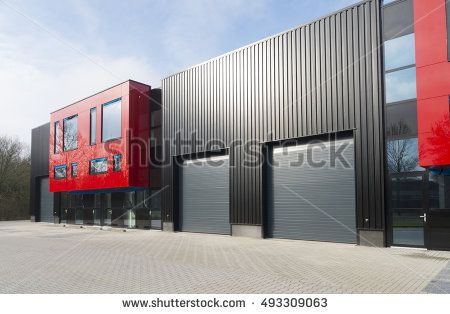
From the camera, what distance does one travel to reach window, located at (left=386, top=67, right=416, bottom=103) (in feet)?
46.0

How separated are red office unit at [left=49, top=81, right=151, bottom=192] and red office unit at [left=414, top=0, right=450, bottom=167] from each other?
16.0 metres

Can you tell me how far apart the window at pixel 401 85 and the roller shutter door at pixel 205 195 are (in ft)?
27.6

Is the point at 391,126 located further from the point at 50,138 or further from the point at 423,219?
the point at 50,138

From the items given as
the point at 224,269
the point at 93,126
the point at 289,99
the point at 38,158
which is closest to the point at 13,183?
the point at 38,158

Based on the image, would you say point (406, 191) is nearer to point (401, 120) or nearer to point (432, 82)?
point (401, 120)

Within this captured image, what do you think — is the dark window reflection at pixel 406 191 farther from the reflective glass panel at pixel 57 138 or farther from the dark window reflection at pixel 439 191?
the reflective glass panel at pixel 57 138

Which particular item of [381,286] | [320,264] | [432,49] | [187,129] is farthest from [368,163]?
[187,129]

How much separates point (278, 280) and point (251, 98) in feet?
37.7

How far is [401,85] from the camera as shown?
1426 cm

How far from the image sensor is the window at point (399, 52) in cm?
1412

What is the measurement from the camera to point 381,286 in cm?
802

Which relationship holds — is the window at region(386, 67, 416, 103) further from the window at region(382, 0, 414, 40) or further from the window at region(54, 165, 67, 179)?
the window at region(54, 165, 67, 179)

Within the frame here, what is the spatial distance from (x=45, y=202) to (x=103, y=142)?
40.2 ft

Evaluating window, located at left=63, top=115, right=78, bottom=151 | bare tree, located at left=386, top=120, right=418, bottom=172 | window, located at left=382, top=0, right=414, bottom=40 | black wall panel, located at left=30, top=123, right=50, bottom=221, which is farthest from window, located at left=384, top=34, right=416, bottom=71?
black wall panel, located at left=30, top=123, right=50, bottom=221
